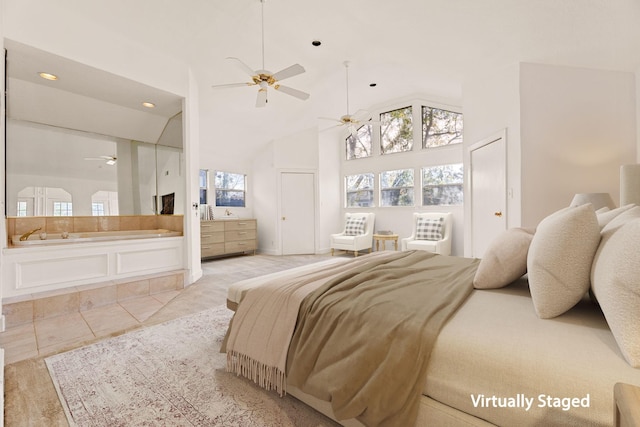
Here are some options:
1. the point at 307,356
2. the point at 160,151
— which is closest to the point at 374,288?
the point at 307,356

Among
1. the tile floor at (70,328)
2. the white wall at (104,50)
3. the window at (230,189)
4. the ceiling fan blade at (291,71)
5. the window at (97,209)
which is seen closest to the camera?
the tile floor at (70,328)

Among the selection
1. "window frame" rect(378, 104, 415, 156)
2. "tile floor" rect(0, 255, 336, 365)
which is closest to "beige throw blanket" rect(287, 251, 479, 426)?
"tile floor" rect(0, 255, 336, 365)

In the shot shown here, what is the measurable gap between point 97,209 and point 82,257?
1.02 metres

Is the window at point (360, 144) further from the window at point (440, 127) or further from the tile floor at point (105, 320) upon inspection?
the tile floor at point (105, 320)

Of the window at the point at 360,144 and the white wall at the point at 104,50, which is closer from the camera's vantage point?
the white wall at the point at 104,50

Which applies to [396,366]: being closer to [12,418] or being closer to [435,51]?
[12,418]

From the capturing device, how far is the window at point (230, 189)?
632 cm

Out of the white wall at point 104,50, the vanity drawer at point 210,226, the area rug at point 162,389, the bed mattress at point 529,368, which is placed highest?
the white wall at point 104,50

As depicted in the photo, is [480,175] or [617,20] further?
[480,175]

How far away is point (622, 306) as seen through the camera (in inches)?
29.3

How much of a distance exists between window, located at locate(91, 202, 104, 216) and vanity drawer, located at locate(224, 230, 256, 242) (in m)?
2.31

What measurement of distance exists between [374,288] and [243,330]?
725 millimetres

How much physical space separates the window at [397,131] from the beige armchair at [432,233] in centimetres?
164

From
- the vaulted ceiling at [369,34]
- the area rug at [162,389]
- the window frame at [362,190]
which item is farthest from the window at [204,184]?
the area rug at [162,389]
